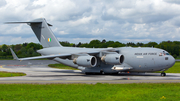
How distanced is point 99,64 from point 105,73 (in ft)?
4.33

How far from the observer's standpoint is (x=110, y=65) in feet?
83.7

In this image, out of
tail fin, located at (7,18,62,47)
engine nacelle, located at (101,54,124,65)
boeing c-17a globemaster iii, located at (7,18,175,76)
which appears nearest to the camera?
engine nacelle, located at (101,54,124,65)

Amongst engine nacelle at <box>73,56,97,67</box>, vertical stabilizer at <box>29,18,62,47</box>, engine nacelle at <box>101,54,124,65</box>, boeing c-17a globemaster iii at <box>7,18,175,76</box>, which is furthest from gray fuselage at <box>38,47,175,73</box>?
vertical stabilizer at <box>29,18,62,47</box>

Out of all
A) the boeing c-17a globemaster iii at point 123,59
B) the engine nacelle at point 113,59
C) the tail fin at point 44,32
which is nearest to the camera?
the engine nacelle at point 113,59

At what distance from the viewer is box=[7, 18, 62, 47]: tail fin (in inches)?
1227

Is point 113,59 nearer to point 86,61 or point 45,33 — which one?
point 86,61

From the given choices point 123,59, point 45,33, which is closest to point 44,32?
point 45,33

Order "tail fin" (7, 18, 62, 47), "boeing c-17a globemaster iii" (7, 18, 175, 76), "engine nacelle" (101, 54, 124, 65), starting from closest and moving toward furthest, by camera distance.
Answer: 1. "engine nacelle" (101, 54, 124, 65)
2. "boeing c-17a globemaster iii" (7, 18, 175, 76)
3. "tail fin" (7, 18, 62, 47)

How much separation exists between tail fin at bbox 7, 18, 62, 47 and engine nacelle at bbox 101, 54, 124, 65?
9.72 meters

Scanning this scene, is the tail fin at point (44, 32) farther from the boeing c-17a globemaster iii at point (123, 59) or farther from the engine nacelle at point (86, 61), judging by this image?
the engine nacelle at point (86, 61)

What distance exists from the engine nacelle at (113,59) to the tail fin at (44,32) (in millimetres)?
Result: 9716

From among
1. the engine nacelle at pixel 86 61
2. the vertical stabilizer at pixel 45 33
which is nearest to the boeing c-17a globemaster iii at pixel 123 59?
the engine nacelle at pixel 86 61

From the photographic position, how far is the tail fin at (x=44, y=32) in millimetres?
31170

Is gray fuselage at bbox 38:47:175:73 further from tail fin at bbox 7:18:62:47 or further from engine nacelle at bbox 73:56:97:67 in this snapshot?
tail fin at bbox 7:18:62:47
